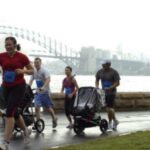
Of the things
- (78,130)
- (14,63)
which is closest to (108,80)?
(78,130)

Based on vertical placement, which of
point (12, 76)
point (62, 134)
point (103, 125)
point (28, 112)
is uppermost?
point (12, 76)

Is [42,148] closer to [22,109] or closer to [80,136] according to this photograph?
[22,109]

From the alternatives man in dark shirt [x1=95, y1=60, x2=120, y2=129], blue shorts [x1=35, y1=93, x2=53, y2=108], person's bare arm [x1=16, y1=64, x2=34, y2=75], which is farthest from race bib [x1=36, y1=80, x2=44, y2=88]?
person's bare arm [x1=16, y1=64, x2=34, y2=75]

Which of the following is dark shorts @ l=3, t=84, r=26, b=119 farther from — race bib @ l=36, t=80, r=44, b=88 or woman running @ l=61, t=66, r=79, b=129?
woman running @ l=61, t=66, r=79, b=129

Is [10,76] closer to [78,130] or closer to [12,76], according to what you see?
[12,76]

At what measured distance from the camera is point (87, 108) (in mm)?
11578

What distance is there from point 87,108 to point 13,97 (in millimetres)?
3305

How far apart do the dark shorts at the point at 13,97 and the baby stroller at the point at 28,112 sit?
1156mm

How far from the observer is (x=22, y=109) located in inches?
397

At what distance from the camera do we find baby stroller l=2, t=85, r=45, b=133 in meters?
9.99

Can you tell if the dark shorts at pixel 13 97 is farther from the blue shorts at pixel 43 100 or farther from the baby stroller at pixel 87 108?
the blue shorts at pixel 43 100

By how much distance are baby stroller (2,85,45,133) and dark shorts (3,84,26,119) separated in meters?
1.16

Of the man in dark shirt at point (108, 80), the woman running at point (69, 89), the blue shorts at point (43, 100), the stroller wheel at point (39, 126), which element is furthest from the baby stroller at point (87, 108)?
the woman running at point (69, 89)

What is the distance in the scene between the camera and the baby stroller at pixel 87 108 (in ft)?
37.9
